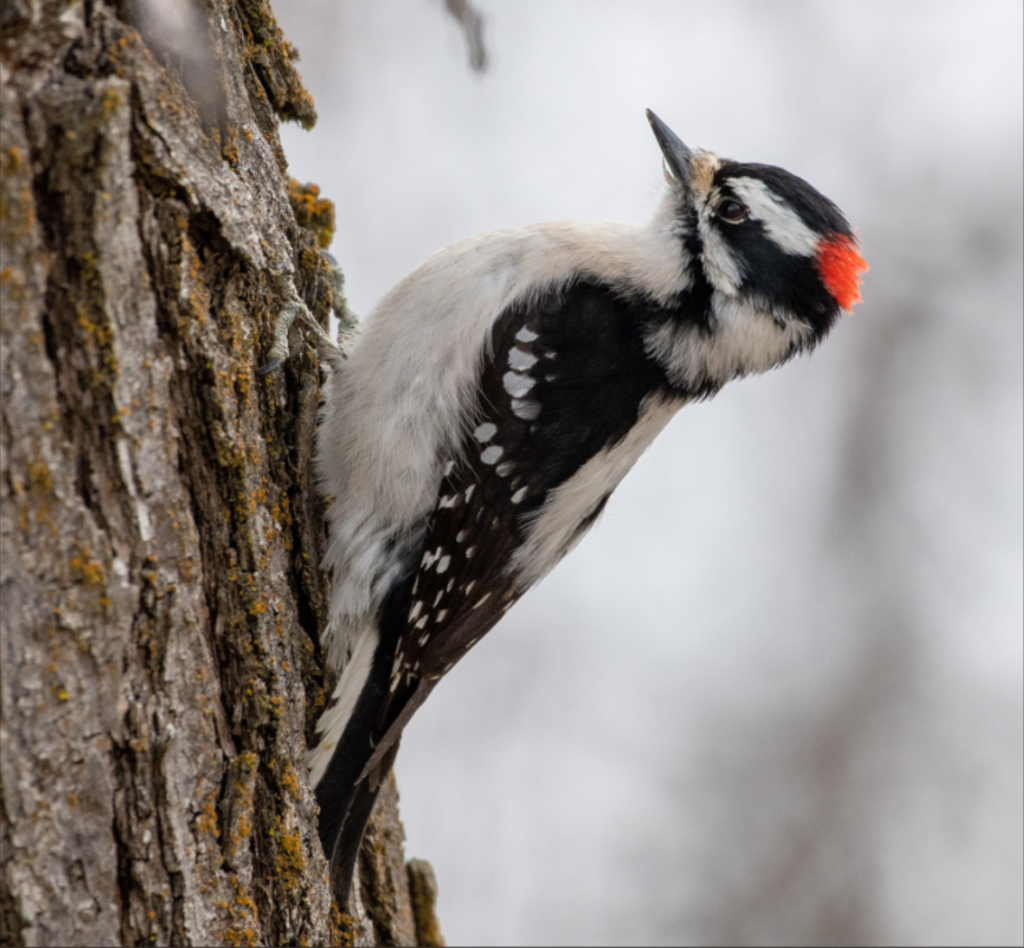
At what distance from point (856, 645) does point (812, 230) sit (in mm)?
4172

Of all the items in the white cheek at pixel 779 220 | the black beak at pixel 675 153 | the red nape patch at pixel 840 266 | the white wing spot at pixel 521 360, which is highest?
the black beak at pixel 675 153

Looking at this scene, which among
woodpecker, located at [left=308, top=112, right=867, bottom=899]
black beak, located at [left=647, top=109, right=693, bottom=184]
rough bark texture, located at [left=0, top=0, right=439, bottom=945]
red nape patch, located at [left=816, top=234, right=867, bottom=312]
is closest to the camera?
rough bark texture, located at [left=0, top=0, right=439, bottom=945]

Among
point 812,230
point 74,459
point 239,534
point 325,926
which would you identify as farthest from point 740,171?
point 325,926

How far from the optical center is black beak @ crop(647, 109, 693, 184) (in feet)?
10.5

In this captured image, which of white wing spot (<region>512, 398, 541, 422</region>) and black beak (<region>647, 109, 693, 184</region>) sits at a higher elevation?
black beak (<region>647, 109, 693, 184</region>)

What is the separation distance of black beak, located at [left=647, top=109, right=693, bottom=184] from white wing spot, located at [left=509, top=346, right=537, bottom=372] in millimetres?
863

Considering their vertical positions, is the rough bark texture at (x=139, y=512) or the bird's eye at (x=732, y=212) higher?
the bird's eye at (x=732, y=212)

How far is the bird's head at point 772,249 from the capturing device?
2.94m

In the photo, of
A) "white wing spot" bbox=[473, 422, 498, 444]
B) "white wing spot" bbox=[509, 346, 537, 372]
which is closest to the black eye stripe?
"white wing spot" bbox=[509, 346, 537, 372]

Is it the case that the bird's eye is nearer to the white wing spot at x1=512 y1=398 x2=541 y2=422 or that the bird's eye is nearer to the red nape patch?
the red nape patch

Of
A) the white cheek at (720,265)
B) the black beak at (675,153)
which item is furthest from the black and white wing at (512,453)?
the black beak at (675,153)

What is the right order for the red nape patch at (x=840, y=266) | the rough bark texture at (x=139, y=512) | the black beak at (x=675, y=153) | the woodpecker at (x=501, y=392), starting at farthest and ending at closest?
the black beak at (x=675, y=153), the red nape patch at (x=840, y=266), the woodpecker at (x=501, y=392), the rough bark texture at (x=139, y=512)

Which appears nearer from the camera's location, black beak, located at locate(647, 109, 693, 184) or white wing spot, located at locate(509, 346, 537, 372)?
white wing spot, located at locate(509, 346, 537, 372)

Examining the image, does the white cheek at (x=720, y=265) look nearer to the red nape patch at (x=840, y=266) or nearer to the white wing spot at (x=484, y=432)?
the red nape patch at (x=840, y=266)
